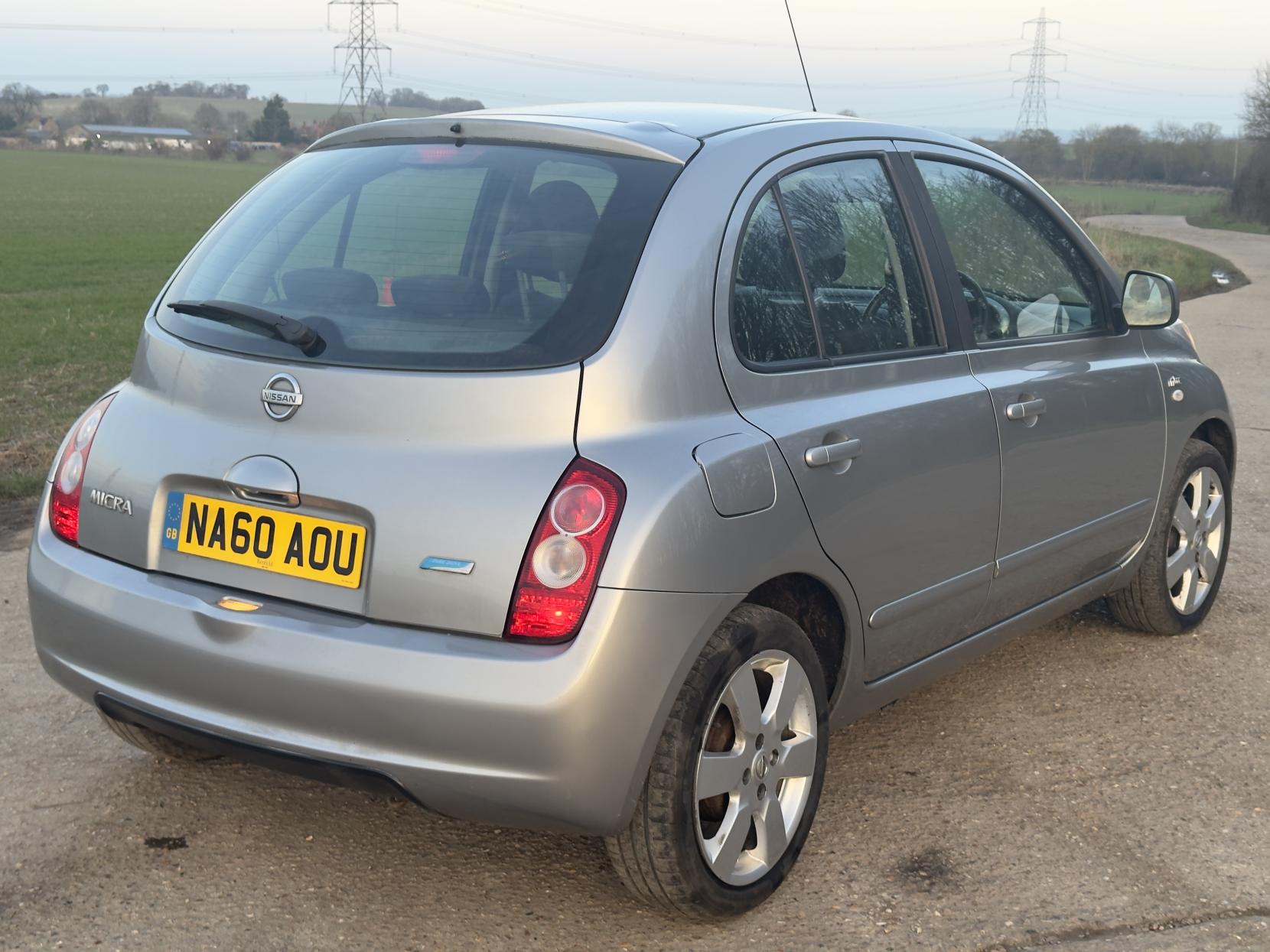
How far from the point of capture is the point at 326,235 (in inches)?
125

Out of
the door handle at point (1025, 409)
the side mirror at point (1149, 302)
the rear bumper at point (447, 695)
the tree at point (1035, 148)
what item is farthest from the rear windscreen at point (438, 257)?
the tree at point (1035, 148)

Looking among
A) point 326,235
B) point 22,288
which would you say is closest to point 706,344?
point 326,235

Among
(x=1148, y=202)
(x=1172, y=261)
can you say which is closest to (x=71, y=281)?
(x=1172, y=261)

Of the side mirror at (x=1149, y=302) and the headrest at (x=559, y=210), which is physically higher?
the headrest at (x=559, y=210)

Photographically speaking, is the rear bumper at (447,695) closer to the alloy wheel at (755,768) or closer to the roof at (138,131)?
the alloy wheel at (755,768)

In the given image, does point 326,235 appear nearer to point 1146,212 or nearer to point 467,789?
point 467,789

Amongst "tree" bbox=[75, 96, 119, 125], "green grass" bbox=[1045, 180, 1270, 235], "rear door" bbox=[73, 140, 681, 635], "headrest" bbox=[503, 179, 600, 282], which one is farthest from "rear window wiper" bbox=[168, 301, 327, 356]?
"tree" bbox=[75, 96, 119, 125]

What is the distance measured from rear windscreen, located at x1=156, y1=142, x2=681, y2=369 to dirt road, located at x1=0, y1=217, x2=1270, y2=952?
120 centimetres

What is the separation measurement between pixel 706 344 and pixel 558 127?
671mm

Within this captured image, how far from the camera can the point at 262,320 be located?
2984 millimetres

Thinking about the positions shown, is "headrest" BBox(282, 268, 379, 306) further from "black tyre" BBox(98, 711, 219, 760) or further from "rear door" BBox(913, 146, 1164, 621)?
"rear door" BBox(913, 146, 1164, 621)

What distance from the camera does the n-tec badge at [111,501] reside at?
9.77 feet

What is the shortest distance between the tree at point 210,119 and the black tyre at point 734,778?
12362 cm

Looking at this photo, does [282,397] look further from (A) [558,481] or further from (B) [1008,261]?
(B) [1008,261]
